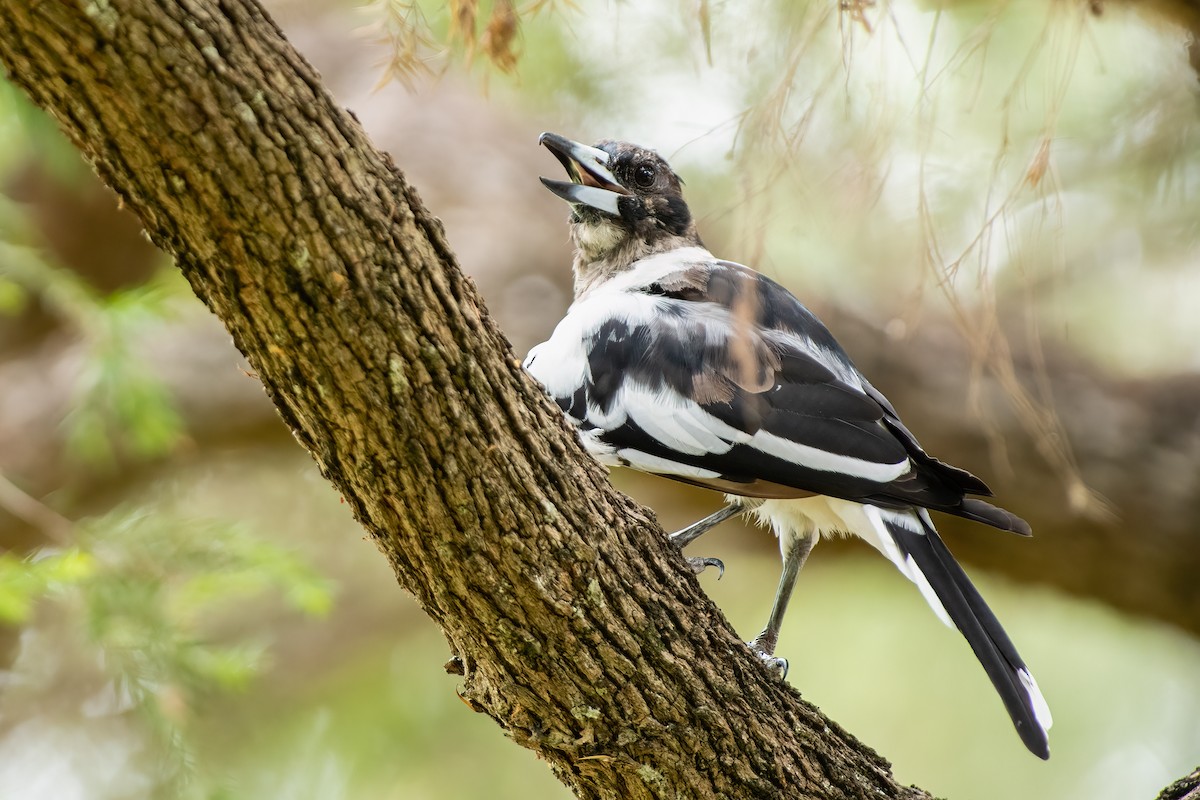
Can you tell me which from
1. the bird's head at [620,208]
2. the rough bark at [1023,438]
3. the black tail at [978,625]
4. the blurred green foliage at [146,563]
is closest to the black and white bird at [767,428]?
the black tail at [978,625]

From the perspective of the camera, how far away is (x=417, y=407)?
1.50 m

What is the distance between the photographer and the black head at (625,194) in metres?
3.02

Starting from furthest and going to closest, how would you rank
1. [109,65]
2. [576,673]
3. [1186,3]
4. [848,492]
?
[1186,3]
[848,492]
[576,673]
[109,65]

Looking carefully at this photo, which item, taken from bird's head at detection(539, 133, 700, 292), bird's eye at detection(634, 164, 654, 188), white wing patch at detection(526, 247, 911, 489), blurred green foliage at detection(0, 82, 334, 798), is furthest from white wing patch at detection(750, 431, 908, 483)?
blurred green foliage at detection(0, 82, 334, 798)

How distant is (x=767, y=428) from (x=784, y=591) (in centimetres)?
52

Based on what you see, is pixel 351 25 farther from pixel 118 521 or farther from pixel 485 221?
pixel 118 521

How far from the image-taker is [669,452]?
7.72 ft

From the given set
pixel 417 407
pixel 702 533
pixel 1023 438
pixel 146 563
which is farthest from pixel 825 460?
pixel 1023 438

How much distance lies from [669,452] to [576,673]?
70 cm

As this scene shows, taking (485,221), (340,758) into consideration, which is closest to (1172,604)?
(485,221)

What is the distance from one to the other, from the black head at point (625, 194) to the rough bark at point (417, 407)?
4.64 ft

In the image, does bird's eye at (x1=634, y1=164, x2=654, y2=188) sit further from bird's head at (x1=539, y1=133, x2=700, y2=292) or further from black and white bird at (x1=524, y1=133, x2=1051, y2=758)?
black and white bird at (x1=524, y1=133, x2=1051, y2=758)

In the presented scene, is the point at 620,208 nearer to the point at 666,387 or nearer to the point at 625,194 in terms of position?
the point at 625,194

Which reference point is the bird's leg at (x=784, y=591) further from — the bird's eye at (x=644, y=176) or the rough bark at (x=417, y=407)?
the bird's eye at (x=644, y=176)
